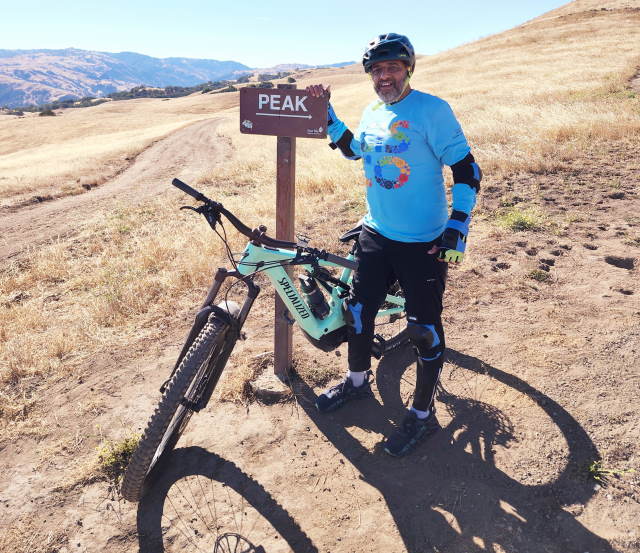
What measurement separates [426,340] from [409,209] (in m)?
0.92

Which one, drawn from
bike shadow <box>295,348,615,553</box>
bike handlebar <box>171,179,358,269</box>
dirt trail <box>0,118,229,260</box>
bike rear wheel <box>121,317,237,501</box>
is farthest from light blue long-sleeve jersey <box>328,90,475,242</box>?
dirt trail <box>0,118,229,260</box>

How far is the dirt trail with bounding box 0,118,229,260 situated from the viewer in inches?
385

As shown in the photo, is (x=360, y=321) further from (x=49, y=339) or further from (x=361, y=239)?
(x=49, y=339)

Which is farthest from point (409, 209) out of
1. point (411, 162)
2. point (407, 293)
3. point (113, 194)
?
point (113, 194)

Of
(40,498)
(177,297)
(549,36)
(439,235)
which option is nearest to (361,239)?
(439,235)

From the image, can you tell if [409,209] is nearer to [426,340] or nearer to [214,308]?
[426,340]

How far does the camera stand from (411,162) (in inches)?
116

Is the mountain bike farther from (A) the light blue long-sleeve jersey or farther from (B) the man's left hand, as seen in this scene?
(B) the man's left hand

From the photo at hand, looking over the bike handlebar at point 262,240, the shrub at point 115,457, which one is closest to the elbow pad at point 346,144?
the bike handlebar at point 262,240

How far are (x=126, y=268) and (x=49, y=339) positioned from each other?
91.8 inches

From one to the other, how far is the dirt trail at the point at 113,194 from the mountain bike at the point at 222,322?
296 inches

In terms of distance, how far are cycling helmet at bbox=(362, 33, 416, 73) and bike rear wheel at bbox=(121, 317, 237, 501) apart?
1.98 metres

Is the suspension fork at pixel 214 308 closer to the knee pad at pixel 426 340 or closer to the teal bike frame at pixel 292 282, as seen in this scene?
the teal bike frame at pixel 292 282

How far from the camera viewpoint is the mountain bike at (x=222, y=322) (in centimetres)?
267
